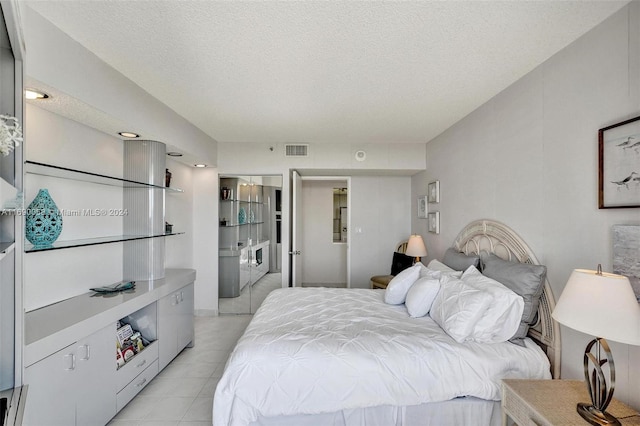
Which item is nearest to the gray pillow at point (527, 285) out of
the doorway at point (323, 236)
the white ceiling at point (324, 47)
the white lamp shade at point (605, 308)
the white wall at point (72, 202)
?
the white lamp shade at point (605, 308)

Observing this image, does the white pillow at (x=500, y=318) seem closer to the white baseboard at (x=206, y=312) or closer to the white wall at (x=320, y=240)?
the white baseboard at (x=206, y=312)

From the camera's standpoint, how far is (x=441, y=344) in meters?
1.81

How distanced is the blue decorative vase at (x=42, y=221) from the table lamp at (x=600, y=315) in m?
2.95

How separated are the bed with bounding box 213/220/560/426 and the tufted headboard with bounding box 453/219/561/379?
1cm

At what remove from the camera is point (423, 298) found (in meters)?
2.29

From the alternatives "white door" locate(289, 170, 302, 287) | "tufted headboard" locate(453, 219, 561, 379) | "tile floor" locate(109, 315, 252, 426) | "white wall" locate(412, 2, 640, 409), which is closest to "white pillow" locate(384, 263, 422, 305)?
"tufted headboard" locate(453, 219, 561, 379)

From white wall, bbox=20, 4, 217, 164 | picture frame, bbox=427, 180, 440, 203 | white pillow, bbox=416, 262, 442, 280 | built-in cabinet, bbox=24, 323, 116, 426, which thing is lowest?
built-in cabinet, bbox=24, 323, 116, 426

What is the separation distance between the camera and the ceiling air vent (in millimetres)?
4152

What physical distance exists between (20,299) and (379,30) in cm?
219

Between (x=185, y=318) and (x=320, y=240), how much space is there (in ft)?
11.0

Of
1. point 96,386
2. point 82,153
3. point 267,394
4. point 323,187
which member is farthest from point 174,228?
point 323,187

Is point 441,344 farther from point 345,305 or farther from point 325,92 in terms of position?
point 325,92

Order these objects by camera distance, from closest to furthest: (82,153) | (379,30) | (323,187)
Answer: (379,30), (82,153), (323,187)

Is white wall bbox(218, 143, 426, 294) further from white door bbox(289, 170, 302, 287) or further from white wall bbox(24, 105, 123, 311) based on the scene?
white wall bbox(24, 105, 123, 311)
